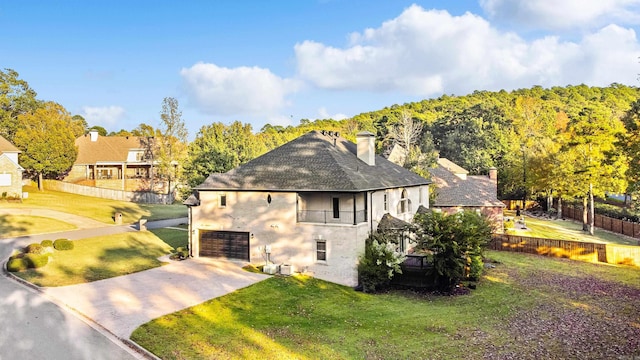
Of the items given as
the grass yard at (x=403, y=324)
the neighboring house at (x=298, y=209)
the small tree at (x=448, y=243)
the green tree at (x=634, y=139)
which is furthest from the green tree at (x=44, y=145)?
the green tree at (x=634, y=139)

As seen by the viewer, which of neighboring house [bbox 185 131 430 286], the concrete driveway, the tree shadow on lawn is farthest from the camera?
the tree shadow on lawn

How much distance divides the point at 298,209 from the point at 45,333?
13.6 m

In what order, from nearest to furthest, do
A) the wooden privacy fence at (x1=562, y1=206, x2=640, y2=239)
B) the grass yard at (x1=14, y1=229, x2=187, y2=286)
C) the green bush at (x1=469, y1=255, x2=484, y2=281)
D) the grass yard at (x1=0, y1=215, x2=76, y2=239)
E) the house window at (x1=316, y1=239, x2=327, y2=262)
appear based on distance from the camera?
the grass yard at (x1=14, y1=229, x2=187, y2=286), the house window at (x1=316, y1=239, x2=327, y2=262), the green bush at (x1=469, y1=255, x2=484, y2=281), the grass yard at (x1=0, y1=215, x2=76, y2=239), the wooden privacy fence at (x1=562, y1=206, x2=640, y2=239)

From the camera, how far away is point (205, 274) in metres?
24.0

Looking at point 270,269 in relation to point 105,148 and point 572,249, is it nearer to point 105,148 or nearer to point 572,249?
point 572,249

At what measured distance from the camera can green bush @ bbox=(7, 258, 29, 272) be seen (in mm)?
22578

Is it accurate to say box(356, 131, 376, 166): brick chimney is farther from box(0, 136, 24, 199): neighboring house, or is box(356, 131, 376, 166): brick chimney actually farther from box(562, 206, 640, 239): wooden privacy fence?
box(0, 136, 24, 199): neighboring house

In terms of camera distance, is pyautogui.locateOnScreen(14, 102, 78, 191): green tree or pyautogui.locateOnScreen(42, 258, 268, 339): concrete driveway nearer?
pyautogui.locateOnScreen(42, 258, 268, 339): concrete driveway

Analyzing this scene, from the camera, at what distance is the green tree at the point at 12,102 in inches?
2512

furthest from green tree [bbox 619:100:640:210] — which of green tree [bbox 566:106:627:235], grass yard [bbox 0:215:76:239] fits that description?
grass yard [bbox 0:215:76:239]

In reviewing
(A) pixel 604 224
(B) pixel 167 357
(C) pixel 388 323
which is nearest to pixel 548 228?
(A) pixel 604 224

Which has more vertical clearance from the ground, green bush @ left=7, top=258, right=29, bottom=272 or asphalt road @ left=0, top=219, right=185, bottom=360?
green bush @ left=7, top=258, right=29, bottom=272

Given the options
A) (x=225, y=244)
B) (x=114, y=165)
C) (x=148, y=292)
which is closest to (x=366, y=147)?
(x=225, y=244)

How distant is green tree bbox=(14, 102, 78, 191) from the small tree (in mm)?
53258
